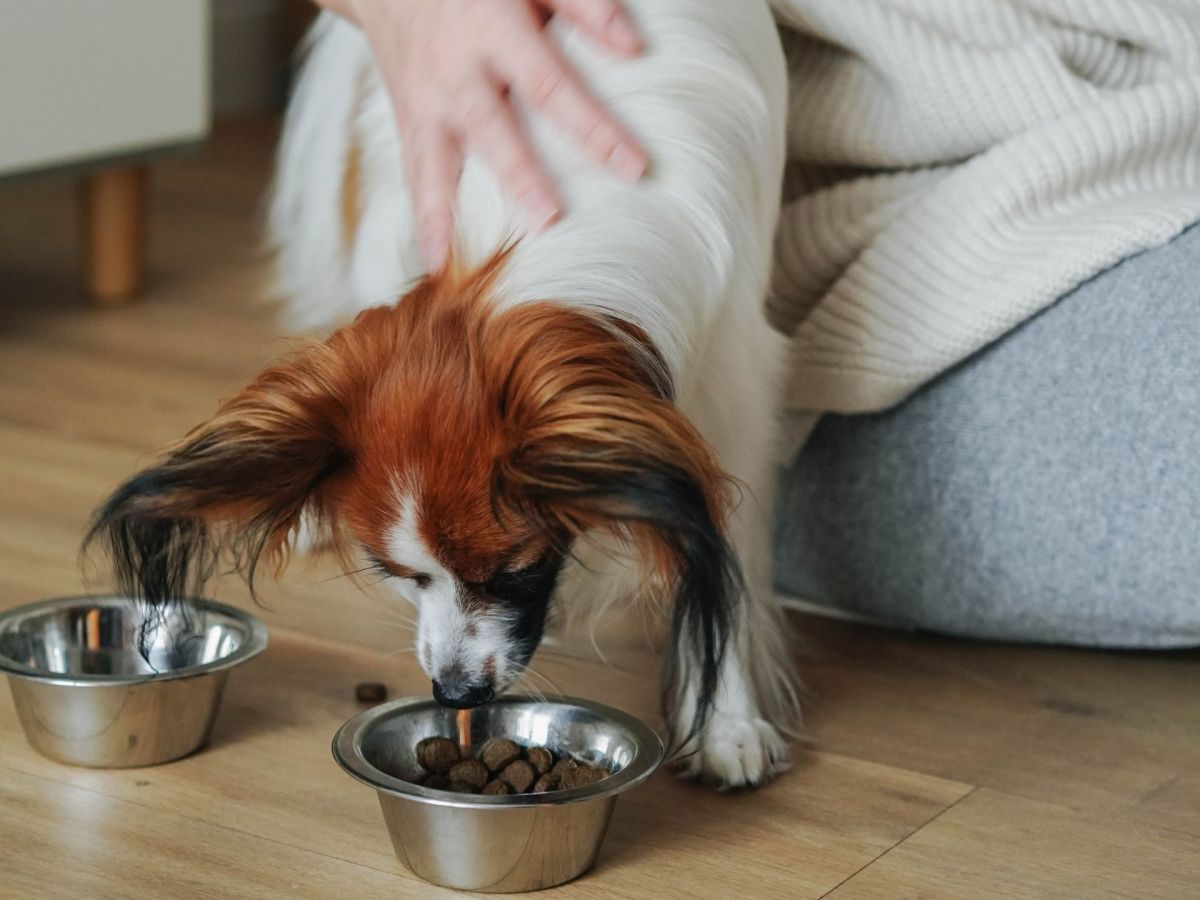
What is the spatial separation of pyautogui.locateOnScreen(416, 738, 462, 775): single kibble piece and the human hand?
415mm

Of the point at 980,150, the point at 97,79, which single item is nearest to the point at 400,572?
the point at 980,150

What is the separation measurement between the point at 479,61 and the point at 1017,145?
2.03ft

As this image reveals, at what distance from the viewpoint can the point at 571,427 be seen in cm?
121

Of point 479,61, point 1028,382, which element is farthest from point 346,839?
point 1028,382

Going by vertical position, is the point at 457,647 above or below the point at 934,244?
below

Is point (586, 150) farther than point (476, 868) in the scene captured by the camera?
Yes

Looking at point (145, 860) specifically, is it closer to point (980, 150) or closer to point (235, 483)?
point (235, 483)

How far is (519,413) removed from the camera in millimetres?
1258

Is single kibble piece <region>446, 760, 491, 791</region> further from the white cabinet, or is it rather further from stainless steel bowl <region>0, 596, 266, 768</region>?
the white cabinet

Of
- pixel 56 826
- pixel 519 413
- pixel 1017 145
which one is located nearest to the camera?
pixel 519 413

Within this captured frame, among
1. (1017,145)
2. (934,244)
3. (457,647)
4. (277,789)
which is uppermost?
(1017,145)

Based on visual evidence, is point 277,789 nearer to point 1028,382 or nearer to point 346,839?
point 346,839

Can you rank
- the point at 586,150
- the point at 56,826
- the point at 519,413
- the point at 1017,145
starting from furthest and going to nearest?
the point at 1017,145
the point at 586,150
the point at 56,826
the point at 519,413

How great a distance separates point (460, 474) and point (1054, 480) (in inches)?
31.3
